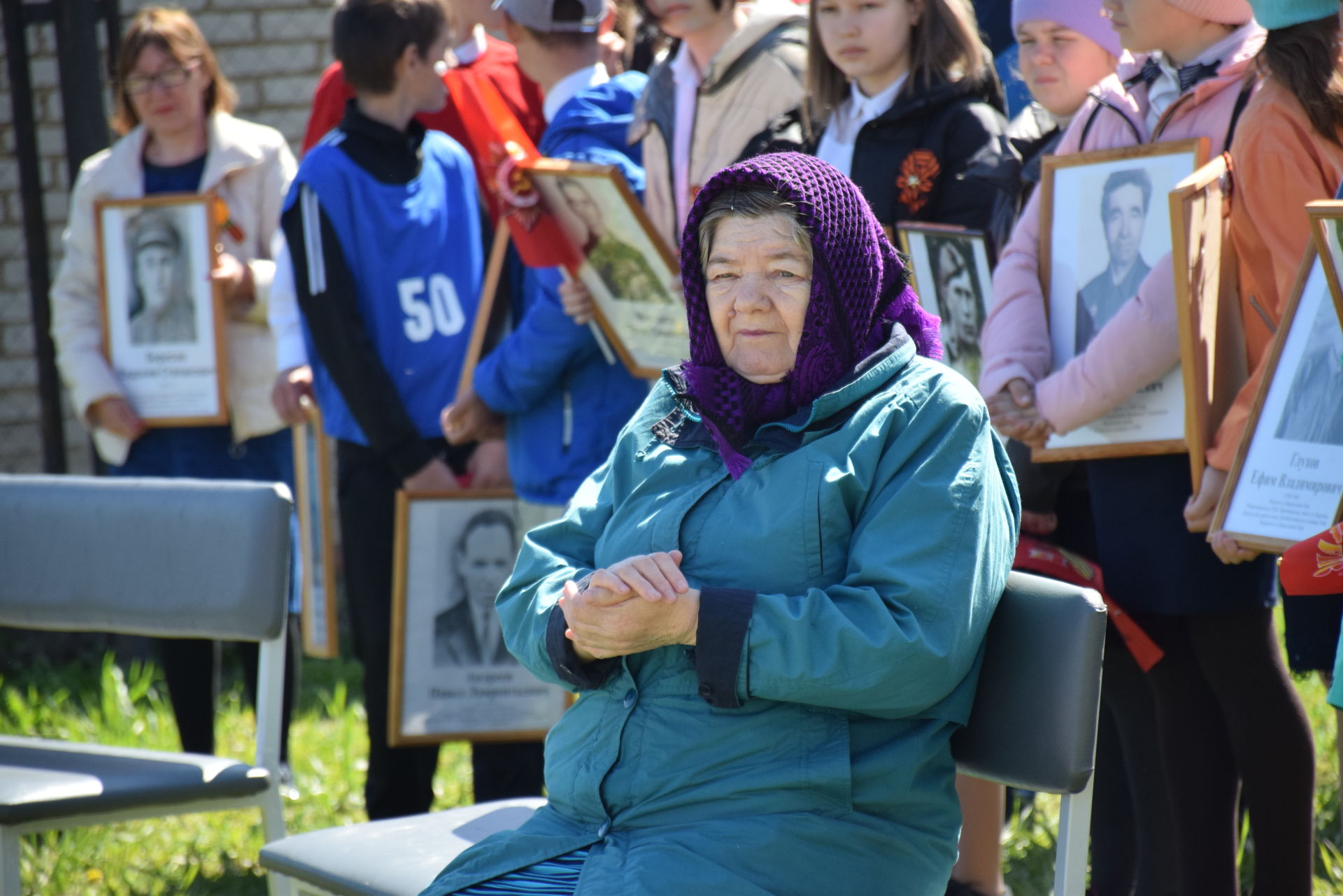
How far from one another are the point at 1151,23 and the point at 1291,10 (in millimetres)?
367

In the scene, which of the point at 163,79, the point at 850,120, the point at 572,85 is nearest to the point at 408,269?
the point at 572,85

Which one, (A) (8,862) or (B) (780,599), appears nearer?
(B) (780,599)

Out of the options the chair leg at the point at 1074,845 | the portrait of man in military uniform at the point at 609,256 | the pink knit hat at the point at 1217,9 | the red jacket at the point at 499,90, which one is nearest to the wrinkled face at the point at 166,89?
the red jacket at the point at 499,90

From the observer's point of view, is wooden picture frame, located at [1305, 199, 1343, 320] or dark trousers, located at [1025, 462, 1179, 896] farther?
dark trousers, located at [1025, 462, 1179, 896]

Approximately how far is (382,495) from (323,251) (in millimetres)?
679

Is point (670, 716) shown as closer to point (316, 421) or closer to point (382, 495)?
point (382, 495)

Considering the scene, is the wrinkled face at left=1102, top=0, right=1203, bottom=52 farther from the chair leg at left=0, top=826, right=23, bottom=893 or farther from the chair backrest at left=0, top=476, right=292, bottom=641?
the chair leg at left=0, top=826, right=23, bottom=893

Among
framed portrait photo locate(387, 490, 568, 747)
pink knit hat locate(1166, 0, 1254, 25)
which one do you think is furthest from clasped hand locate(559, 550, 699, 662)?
framed portrait photo locate(387, 490, 568, 747)

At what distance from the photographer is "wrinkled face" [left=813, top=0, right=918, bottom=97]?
338cm

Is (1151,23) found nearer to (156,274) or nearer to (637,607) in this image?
(637,607)

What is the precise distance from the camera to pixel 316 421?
435 cm

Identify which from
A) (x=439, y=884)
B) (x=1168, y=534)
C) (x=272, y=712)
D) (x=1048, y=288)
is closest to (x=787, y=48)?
(x=1048, y=288)

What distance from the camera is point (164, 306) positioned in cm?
454

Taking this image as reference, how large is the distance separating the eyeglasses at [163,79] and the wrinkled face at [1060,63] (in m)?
2.59
